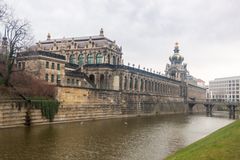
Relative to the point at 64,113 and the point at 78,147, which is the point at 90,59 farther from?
the point at 78,147

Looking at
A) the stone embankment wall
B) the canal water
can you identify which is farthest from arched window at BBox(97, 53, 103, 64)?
the canal water

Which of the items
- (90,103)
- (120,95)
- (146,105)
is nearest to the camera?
(90,103)

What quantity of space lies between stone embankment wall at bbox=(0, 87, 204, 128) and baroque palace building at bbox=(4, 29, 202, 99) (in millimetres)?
3093

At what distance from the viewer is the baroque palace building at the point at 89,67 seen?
6925 centimetres

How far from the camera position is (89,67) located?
9456 centimetres

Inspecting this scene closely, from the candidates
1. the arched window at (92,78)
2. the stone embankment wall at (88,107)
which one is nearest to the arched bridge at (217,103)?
the stone embankment wall at (88,107)

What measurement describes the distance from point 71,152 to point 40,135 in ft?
36.9

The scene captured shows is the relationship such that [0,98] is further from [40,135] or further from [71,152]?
[71,152]

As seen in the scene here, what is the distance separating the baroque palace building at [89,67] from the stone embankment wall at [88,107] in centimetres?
309

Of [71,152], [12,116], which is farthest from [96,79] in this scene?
[71,152]

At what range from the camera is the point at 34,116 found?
50344mm

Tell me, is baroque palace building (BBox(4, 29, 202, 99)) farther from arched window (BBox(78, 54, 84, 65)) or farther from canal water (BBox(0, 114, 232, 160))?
canal water (BBox(0, 114, 232, 160))

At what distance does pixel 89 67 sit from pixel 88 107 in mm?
27546

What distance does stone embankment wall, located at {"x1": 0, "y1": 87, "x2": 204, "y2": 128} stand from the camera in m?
46.5
